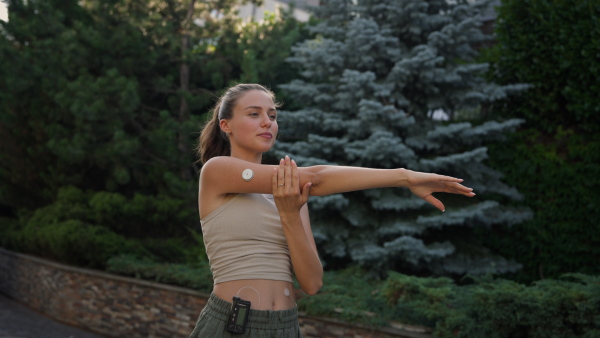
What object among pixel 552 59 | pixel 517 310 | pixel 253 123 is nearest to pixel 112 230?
pixel 552 59

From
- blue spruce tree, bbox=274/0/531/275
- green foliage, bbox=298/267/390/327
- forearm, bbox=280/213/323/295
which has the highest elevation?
blue spruce tree, bbox=274/0/531/275

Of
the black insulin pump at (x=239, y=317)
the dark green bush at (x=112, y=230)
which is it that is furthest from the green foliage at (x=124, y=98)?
the black insulin pump at (x=239, y=317)

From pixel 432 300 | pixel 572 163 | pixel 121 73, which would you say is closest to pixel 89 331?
pixel 121 73

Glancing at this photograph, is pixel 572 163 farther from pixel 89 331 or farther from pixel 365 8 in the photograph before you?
pixel 89 331

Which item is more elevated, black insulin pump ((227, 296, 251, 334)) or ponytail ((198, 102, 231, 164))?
ponytail ((198, 102, 231, 164))

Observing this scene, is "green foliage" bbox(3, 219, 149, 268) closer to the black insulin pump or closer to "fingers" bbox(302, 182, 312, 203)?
the black insulin pump

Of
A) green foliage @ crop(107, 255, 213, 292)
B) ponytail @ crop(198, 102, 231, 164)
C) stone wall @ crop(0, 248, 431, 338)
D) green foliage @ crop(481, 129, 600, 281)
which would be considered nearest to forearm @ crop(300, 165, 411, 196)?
ponytail @ crop(198, 102, 231, 164)

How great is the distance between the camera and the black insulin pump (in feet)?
8.55

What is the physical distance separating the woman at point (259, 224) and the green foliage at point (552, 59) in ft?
20.9

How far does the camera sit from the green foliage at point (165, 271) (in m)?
8.36

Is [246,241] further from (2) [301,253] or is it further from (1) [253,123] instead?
(1) [253,123]

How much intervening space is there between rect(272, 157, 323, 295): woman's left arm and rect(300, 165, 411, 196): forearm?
5 cm

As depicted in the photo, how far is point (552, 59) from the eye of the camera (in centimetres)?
866

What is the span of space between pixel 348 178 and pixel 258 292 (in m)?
0.58
